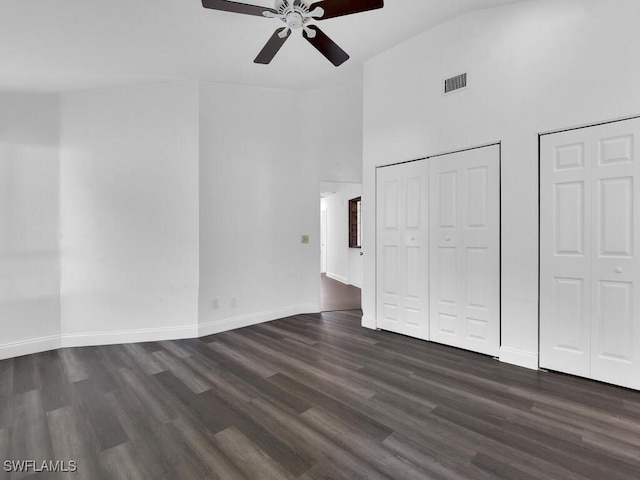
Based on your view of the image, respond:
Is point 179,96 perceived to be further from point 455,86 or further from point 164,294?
point 455,86

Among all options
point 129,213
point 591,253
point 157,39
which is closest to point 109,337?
point 129,213

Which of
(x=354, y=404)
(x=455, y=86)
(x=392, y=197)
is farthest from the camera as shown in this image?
(x=392, y=197)

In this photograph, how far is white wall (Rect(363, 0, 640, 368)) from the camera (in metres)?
2.50

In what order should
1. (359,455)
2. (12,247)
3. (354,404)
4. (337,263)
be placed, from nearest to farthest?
(359,455) < (354,404) < (12,247) < (337,263)

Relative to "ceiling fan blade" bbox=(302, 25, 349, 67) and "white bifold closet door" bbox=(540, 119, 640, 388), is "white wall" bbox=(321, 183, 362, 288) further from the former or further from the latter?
"white bifold closet door" bbox=(540, 119, 640, 388)

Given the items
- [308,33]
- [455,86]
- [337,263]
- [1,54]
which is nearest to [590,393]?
[455,86]

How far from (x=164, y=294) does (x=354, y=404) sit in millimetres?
2722

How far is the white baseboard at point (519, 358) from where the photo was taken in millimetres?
2840

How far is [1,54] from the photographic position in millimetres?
3061

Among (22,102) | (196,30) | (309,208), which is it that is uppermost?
(196,30)

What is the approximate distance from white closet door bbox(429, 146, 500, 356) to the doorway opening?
113 inches

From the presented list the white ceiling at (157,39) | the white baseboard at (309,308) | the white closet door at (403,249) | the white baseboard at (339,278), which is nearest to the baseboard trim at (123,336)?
the white baseboard at (309,308)

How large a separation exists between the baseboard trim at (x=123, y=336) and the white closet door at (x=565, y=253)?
3.81 meters

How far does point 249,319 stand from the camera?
14.5 ft
